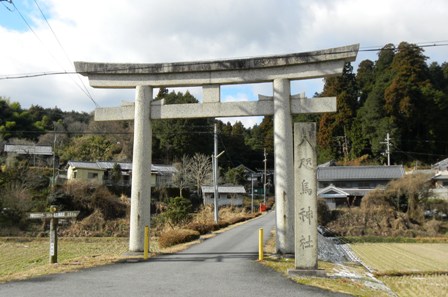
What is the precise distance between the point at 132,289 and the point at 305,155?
508 centimetres

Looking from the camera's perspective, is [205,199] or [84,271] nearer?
[84,271]

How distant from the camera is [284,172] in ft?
42.0

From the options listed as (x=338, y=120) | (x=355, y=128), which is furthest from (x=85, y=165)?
(x=355, y=128)

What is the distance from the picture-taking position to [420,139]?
56219mm

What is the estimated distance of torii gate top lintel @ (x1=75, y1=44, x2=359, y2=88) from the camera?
12.7 m

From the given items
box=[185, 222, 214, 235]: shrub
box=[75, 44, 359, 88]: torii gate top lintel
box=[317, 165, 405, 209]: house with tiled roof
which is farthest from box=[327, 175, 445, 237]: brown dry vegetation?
box=[75, 44, 359, 88]: torii gate top lintel

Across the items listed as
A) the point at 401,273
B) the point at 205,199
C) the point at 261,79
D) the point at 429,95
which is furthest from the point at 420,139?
the point at 261,79

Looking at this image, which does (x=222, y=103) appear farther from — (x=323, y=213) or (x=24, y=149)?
(x=24, y=149)

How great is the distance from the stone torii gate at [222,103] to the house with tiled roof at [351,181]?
37.2 metres

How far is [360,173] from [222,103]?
139 feet

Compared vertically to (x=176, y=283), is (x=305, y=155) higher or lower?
higher

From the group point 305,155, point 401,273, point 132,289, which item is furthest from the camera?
point 401,273

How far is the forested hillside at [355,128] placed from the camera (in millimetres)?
54938

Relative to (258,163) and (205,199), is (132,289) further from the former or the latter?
(258,163)
